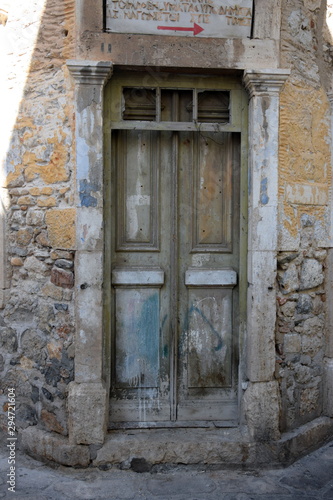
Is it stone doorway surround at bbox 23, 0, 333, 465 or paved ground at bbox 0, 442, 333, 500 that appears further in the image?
stone doorway surround at bbox 23, 0, 333, 465

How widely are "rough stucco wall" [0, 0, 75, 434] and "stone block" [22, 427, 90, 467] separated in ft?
0.27

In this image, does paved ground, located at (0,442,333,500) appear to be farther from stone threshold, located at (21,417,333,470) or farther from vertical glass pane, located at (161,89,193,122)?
vertical glass pane, located at (161,89,193,122)

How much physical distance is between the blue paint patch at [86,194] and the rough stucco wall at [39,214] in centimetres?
12

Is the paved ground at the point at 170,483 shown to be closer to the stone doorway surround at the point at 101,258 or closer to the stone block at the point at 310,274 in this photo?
the stone doorway surround at the point at 101,258

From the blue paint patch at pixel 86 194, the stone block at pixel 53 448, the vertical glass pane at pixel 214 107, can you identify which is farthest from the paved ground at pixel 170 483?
the vertical glass pane at pixel 214 107

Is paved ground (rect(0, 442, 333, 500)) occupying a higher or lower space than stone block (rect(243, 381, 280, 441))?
lower

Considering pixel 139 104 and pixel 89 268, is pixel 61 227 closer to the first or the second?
pixel 89 268

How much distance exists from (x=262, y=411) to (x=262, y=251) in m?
1.24

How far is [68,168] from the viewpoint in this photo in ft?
12.2

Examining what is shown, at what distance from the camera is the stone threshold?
11.9 feet

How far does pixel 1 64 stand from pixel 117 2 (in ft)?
3.54

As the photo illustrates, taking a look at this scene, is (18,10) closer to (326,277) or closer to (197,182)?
(197,182)

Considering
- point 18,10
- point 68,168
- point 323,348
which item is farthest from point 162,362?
point 18,10

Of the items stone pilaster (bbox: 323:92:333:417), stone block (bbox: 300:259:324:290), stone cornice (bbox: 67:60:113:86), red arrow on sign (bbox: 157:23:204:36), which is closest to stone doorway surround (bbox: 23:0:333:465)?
stone cornice (bbox: 67:60:113:86)
